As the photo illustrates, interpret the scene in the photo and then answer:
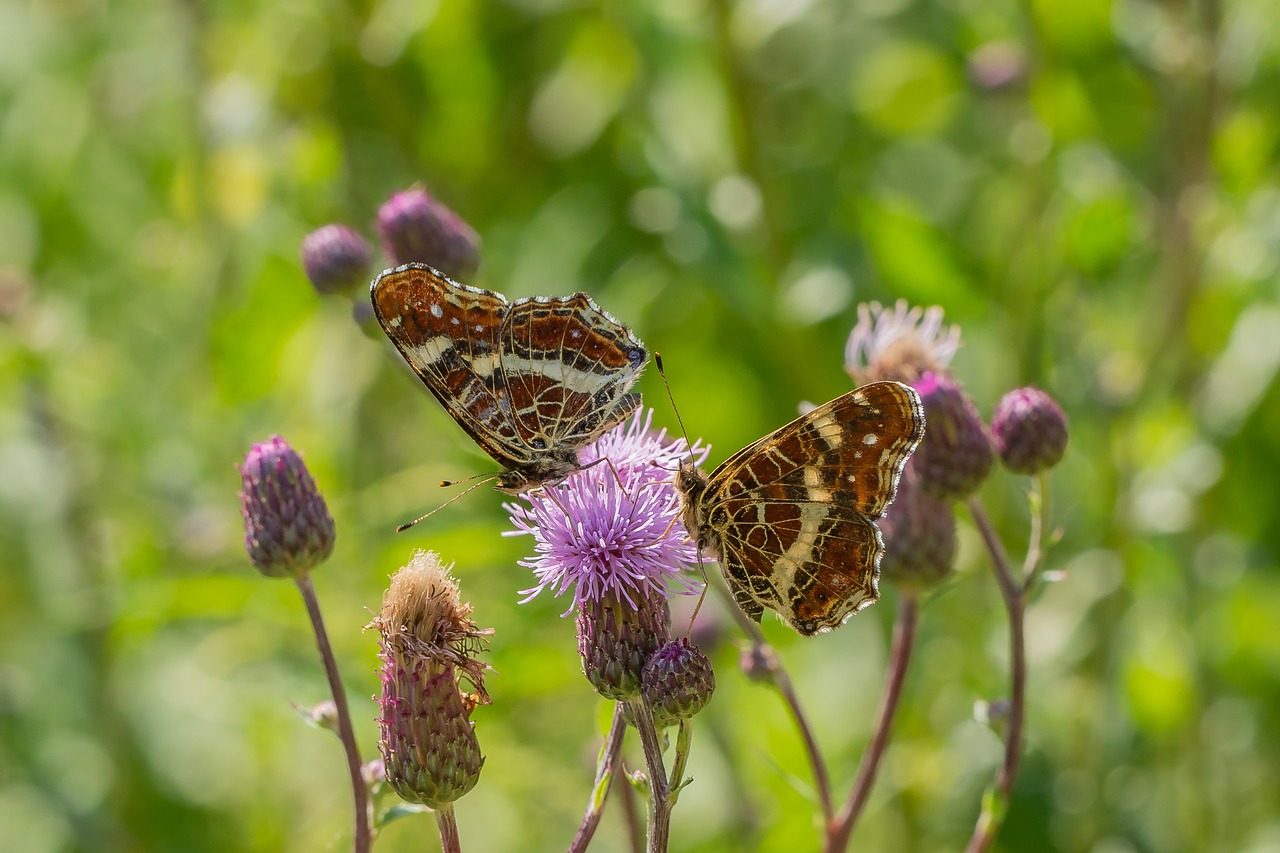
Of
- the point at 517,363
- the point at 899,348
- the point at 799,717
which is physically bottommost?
the point at 799,717

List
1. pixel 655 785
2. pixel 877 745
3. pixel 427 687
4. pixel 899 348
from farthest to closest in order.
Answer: pixel 899 348, pixel 877 745, pixel 427 687, pixel 655 785

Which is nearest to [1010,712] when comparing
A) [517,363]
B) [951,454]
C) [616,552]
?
[951,454]

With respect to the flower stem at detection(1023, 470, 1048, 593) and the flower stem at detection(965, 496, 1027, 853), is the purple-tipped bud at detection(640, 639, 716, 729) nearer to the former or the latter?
the flower stem at detection(965, 496, 1027, 853)

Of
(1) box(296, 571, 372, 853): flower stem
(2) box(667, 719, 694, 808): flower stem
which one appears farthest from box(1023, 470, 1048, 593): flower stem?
(1) box(296, 571, 372, 853): flower stem

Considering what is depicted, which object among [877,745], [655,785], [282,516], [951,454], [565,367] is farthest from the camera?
[565,367]

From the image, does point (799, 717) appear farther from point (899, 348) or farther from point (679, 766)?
point (899, 348)

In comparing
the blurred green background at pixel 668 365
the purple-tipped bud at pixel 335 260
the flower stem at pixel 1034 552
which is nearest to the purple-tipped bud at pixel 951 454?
the flower stem at pixel 1034 552

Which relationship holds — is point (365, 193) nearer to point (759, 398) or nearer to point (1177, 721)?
point (759, 398)
